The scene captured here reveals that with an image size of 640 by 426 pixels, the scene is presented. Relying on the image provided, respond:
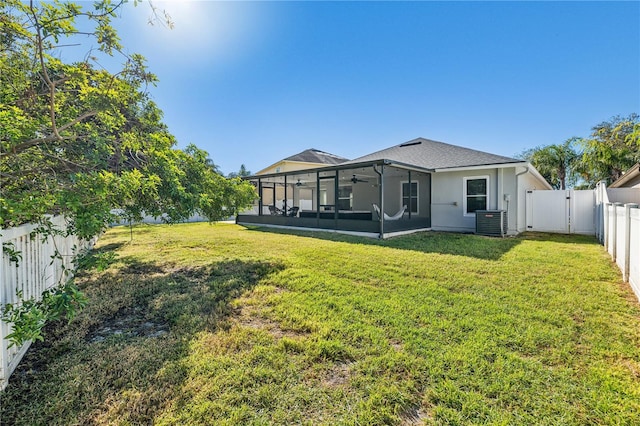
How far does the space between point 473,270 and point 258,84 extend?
1131cm

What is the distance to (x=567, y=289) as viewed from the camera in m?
4.20

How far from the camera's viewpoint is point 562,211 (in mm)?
11148

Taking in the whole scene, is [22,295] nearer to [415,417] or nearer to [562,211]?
[415,417]

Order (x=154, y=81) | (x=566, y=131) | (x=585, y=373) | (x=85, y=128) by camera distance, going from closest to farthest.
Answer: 1. (x=585, y=373)
2. (x=85, y=128)
3. (x=154, y=81)
4. (x=566, y=131)

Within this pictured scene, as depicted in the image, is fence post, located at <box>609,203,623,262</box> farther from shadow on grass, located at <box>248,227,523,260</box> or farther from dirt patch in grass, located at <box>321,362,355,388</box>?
dirt patch in grass, located at <box>321,362,355,388</box>

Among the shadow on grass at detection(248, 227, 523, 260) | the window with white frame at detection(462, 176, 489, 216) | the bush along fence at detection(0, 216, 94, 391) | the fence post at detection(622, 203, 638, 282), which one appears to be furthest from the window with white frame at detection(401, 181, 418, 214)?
the bush along fence at detection(0, 216, 94, 391)

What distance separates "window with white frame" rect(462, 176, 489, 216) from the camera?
1069cm

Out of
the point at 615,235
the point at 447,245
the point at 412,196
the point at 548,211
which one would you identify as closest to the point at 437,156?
the point at 412,196

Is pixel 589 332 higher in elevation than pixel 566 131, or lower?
lower

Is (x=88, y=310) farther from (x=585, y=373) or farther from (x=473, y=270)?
(x=473, y=270)

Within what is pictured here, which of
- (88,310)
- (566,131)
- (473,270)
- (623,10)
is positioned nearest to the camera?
(88,310)

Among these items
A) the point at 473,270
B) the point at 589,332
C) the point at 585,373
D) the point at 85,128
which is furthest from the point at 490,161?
the point at 85,128

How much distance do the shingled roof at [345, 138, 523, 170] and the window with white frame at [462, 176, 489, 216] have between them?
678 mm

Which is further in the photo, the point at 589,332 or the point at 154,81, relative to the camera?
the point at 154,81
